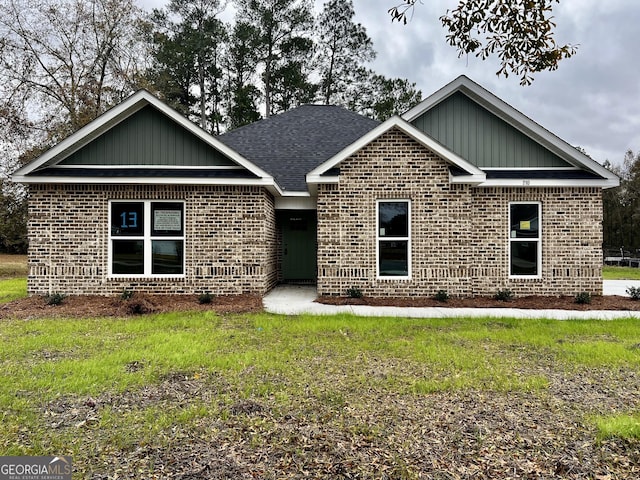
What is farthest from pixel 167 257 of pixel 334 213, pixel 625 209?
pixel 625 209

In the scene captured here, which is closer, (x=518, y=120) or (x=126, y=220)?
(x=126, y=220)

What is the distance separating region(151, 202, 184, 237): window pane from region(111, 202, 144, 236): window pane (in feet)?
1.05

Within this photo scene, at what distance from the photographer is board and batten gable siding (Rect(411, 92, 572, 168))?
11.0 meters

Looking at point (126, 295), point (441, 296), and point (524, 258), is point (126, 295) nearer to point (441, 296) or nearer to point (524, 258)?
point (441, 296)

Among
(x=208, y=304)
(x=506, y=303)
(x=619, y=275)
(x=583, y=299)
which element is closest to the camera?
(x=208, y=304)

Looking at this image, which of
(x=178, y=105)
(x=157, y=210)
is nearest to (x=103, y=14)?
(x=178, y=105)

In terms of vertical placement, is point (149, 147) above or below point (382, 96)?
below

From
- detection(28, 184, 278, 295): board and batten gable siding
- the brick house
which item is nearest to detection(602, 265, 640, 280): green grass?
the brick house

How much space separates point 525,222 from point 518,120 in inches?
109

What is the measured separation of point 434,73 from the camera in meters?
26.0

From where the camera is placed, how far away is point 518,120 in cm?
1088

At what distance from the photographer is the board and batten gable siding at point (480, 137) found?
11.0 meters

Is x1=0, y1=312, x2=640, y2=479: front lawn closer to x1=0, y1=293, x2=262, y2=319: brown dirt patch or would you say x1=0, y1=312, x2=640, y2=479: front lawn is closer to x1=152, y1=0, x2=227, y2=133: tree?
x1=0, y1=293, x2=262, y2=319: brown dirt patch

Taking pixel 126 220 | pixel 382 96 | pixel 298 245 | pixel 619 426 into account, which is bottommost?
pixel 619 426
